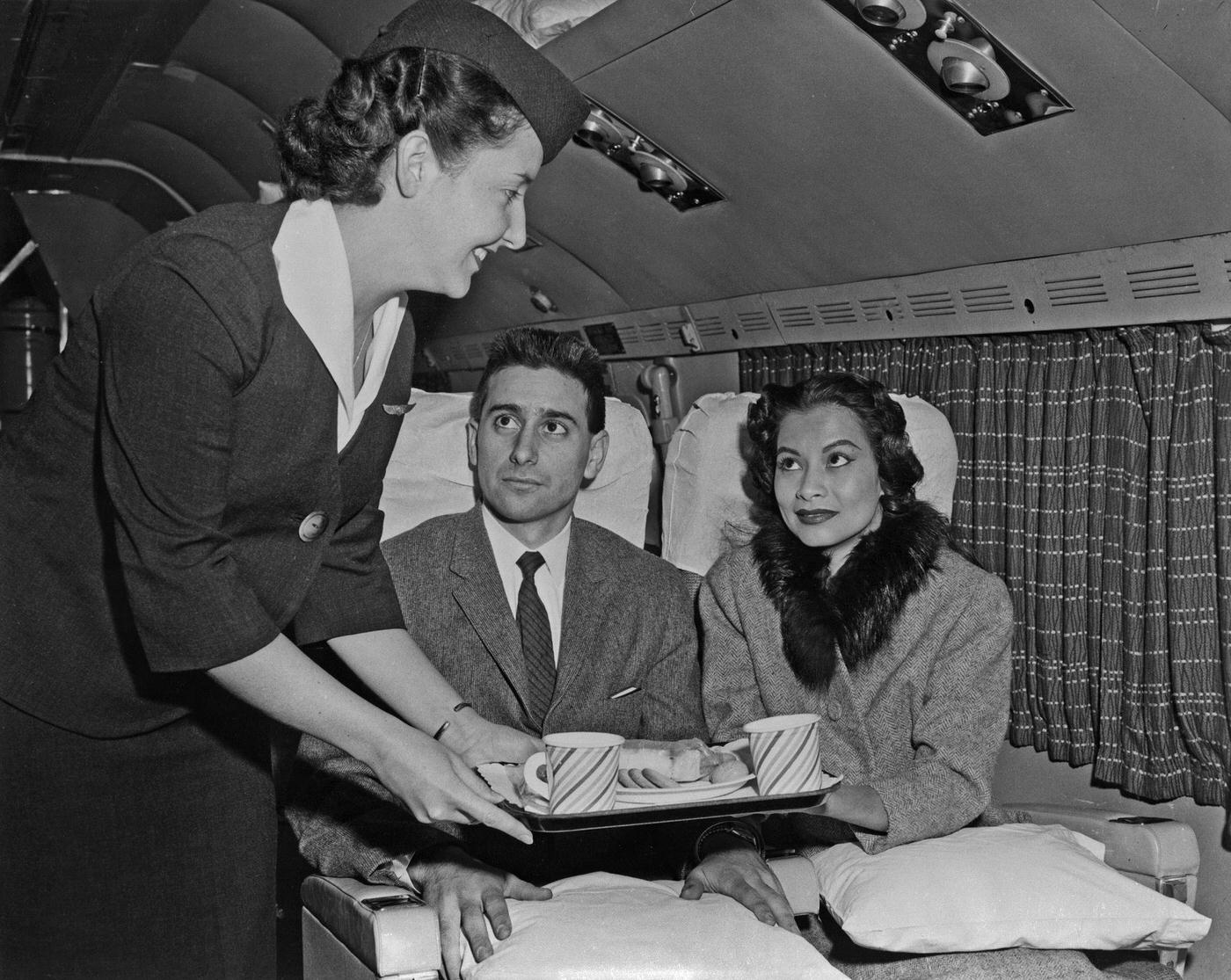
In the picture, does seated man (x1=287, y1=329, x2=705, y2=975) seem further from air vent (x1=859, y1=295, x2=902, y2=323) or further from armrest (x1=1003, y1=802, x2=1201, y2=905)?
air vent (x1=859, y1=295, x2=902, y2=323)

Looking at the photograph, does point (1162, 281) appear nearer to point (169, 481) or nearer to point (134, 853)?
point (169, 481)

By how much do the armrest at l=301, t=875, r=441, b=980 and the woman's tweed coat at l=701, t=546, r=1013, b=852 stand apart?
1006mm

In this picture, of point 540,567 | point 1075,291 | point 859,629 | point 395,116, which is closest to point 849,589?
point 859,629

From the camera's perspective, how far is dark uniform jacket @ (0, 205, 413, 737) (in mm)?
1509

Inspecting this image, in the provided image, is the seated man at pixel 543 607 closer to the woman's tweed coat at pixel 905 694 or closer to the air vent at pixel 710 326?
the woman's tweed coat at pixel 905 694

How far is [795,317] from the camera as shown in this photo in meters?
4.36

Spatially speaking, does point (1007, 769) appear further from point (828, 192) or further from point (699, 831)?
point (828, 192)

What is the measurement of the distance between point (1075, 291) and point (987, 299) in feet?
1.09

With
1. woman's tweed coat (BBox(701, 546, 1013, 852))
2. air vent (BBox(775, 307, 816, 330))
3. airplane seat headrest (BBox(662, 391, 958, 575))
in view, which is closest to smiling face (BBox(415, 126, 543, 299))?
woman's tweed coat (BBox(701, 546, 1013, 852))

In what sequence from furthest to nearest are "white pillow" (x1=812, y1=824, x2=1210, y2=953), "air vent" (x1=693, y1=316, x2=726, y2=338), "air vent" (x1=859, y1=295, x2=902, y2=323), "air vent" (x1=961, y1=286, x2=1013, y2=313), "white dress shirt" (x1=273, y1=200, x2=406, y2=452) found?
"air vent" (x1=693, y1=316, x2=726, y2=338)
"air vent" (x1=859, y1=295, x2=902, y2=323)
"air vent" (x1=961, y1=286, x2=1013, y2=313)
"white pillow" (x1=812, y1=824, x2=1210, y2=953)
"white dress shirt" (x1=273, y1=200, x2=406, y2=452)

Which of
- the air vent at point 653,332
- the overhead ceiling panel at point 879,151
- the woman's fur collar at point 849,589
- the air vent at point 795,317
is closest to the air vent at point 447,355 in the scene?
the air vent at point 653,332

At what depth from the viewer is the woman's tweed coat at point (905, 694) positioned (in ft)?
8.52

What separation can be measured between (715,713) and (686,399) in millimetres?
2660

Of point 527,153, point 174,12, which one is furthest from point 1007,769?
point 174,12
